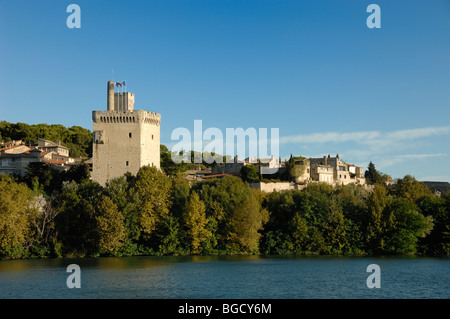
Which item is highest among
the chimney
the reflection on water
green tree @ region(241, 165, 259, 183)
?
the chimney

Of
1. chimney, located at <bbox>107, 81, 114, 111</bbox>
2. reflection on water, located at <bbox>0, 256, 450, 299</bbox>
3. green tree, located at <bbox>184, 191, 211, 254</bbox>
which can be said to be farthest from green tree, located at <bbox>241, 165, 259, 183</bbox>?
reflection on water, located at <bbox>0, 256, 450, 299</bbox>

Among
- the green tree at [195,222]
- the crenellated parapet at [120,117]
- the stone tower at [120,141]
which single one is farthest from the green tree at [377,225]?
the crenellated parapet at [120,117]

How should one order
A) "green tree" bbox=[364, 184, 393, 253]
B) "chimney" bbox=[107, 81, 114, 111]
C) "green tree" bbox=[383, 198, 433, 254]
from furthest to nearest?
"chimney" bbox=[107, 81, 114, 111]
"green tree" bbox=[364, 184, 393, 253]
"green tree" bbox=[383, 198, 433, 254]

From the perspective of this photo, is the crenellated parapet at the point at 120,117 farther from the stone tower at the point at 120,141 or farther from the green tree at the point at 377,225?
the green tree at the point at 377,225

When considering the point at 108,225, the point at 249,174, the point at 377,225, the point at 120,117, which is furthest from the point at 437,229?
the point at 120,117

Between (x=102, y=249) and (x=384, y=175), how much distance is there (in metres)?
59.8

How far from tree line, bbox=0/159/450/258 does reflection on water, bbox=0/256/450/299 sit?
12.7ft

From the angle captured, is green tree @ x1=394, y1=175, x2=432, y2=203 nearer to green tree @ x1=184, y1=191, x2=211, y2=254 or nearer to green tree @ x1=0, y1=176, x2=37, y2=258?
green tree @ x1=184, y1=191, x2=211, y2=254

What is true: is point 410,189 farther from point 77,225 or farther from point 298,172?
point 77,225

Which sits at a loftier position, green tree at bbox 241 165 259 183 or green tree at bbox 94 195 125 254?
green tree at bbox 241 165 259 183

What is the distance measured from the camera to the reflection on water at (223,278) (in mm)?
26234

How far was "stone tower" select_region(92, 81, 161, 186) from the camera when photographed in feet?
188
